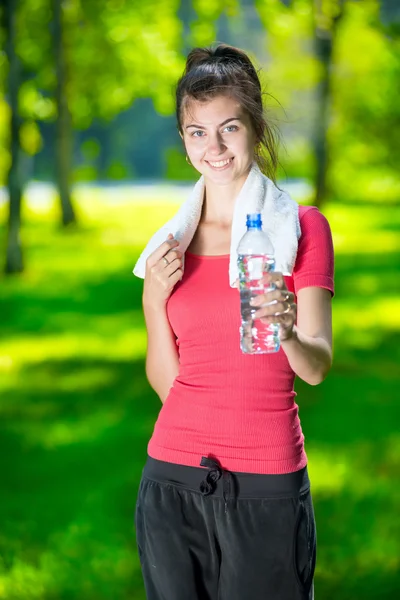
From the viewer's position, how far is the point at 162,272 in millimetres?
2367

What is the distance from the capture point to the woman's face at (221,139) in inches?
91.7

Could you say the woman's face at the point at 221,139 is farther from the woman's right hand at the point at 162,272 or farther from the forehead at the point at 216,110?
the woman's right hand at the point at 162,272

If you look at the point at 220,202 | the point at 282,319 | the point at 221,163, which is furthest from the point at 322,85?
the point at 282,319

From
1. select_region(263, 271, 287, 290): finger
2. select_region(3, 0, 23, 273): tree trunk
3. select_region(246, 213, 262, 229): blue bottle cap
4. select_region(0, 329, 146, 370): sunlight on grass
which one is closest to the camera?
select_region(263, 271, 287, 290): finger

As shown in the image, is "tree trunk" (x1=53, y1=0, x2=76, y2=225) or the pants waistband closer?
the pants waistband

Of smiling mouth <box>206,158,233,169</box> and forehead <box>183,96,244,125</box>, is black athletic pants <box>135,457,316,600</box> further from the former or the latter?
forehead <box>183,96,244,125</box>

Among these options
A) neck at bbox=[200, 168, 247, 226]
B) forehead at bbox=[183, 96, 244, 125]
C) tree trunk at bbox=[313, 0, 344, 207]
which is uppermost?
tree trunk at bbox=[313, 0, 344, 207]

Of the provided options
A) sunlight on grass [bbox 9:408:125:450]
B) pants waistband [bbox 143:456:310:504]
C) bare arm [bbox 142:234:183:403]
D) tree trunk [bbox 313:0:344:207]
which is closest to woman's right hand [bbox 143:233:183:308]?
bare arm [bbox 142:234:183:403]

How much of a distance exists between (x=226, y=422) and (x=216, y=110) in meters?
0.69

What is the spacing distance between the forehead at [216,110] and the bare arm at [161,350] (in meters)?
0.45

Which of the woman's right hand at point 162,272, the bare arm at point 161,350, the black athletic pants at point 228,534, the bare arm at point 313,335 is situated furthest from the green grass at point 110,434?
the bare arm at point 313,335

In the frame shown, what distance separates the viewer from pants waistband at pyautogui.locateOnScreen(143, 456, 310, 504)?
2229 millimetres

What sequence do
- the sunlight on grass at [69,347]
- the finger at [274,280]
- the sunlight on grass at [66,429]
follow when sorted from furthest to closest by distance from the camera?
the sunlight on grass at [69,347] → the sunlight on grass at [66,429] → the finger at [274,280]

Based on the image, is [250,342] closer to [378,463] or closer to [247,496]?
[247,496]
